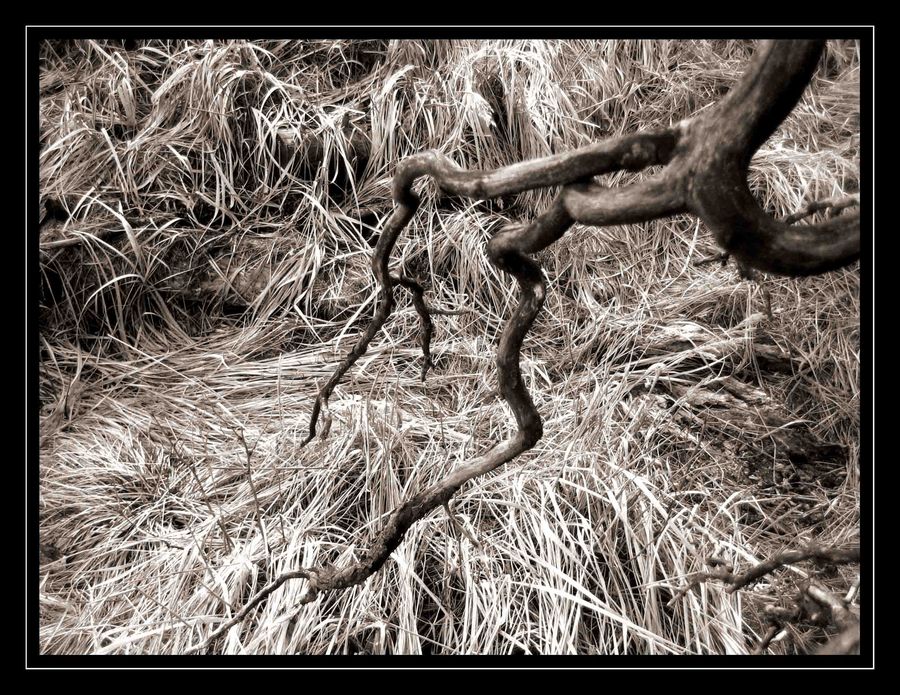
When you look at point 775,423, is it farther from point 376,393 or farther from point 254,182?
point 254,182

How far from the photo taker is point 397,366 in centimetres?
150

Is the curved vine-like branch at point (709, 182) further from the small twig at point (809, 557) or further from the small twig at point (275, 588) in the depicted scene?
the small twig at point (275, 588)

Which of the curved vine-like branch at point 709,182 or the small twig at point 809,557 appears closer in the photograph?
the curved vine-like branch at point 709,182

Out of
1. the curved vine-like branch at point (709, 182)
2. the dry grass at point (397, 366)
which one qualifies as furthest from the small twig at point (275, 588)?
the curved vine-like branch at point (709, 182)

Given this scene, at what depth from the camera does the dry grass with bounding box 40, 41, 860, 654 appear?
3.43ft

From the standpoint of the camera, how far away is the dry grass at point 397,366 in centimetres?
105

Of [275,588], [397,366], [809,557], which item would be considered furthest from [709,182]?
[397,366]

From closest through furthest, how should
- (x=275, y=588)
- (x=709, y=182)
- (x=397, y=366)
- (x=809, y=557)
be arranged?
(x=709, y=182), (x=809, y=557), (x=275, y=588), (x=397, y=366)

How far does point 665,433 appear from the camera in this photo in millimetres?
1274

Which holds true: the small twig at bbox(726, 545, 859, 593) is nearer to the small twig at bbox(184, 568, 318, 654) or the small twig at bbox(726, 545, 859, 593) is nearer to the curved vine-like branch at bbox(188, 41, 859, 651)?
the curved vine-like branch at bbox(188, 41, 859, 651)

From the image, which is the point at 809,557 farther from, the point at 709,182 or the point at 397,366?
the point at 397,366

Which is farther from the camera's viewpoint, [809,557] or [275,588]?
[275,588]

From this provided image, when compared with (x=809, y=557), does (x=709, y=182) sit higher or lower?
higher

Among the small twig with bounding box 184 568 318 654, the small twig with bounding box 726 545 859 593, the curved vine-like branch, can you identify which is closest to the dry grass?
the small twig with bounding box 184 568 318 654
